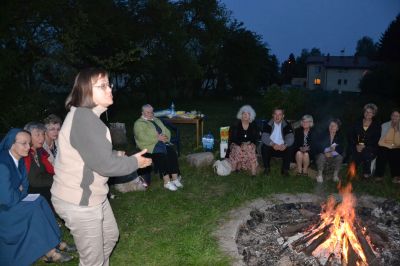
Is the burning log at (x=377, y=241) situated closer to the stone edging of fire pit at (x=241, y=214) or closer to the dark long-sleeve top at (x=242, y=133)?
the stone edging of fire pit at (x=241, y=214)

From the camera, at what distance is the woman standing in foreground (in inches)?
96.0

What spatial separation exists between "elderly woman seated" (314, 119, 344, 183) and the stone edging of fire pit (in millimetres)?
994

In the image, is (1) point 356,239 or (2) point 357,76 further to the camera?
(2) point 357,76

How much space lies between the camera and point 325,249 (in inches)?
171

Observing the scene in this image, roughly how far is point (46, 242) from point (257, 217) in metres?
2.93

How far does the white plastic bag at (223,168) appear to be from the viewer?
23.6ft

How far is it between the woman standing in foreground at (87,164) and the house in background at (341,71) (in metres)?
48.0

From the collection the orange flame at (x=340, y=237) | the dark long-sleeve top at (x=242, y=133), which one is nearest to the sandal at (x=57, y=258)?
the orange flame at (x=340, y=237)

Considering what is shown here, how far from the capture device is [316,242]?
429 centimetres

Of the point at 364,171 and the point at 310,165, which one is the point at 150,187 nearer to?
the point at 310,165

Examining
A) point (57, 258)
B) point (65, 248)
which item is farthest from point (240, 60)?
point (57, 258)

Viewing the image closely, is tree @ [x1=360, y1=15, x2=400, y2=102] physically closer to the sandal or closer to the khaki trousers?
the sandal

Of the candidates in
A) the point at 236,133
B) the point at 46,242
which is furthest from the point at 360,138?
the point at 46,242

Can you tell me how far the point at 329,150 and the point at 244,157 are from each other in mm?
1709
